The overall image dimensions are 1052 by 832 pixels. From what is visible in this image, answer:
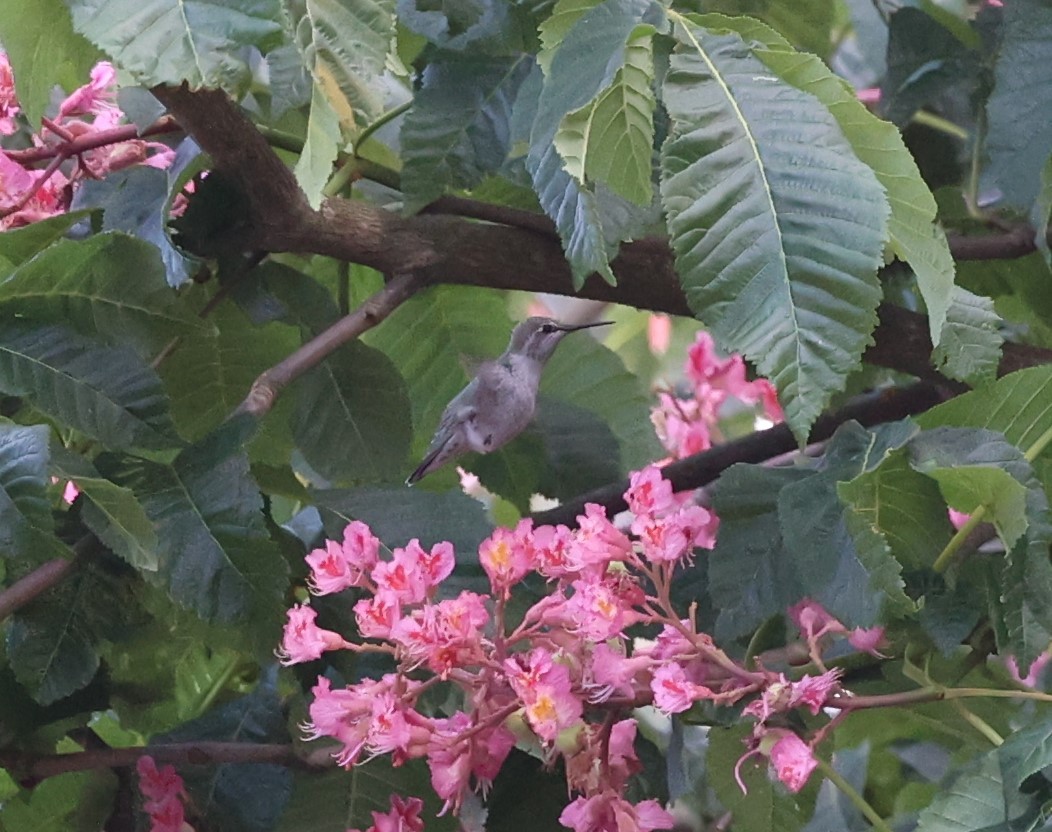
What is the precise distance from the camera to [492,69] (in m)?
0.69

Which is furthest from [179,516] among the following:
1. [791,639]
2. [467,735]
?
[791,639]

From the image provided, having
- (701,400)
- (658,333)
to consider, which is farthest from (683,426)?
(658,333)

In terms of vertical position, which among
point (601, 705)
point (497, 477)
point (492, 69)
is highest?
point (492, 69)

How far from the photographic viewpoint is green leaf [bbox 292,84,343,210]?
0.41 meters

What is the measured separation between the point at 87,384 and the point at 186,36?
0.19m

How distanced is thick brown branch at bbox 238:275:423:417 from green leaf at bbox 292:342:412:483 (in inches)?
3.1

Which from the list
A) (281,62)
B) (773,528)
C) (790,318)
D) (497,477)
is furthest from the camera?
(497,477)

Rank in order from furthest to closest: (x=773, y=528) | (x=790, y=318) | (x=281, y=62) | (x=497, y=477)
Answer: (x=497, y=477) < (x=281, y=62) < (x=773, y=528) < (x=790, y=318)

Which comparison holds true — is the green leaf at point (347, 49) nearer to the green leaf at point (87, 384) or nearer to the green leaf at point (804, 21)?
the green leaf at point (87, 384)

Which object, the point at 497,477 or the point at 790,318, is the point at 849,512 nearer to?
the point at 790,318

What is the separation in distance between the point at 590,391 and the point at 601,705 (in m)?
0.42

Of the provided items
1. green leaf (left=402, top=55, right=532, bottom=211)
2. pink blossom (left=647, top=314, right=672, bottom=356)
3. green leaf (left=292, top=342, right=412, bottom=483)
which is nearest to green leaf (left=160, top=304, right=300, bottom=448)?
green leaf (left=292, top=342, right=412, bottom=483)

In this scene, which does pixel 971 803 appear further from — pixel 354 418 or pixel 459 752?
pixel 354 418

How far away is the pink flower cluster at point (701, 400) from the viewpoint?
105 cm
